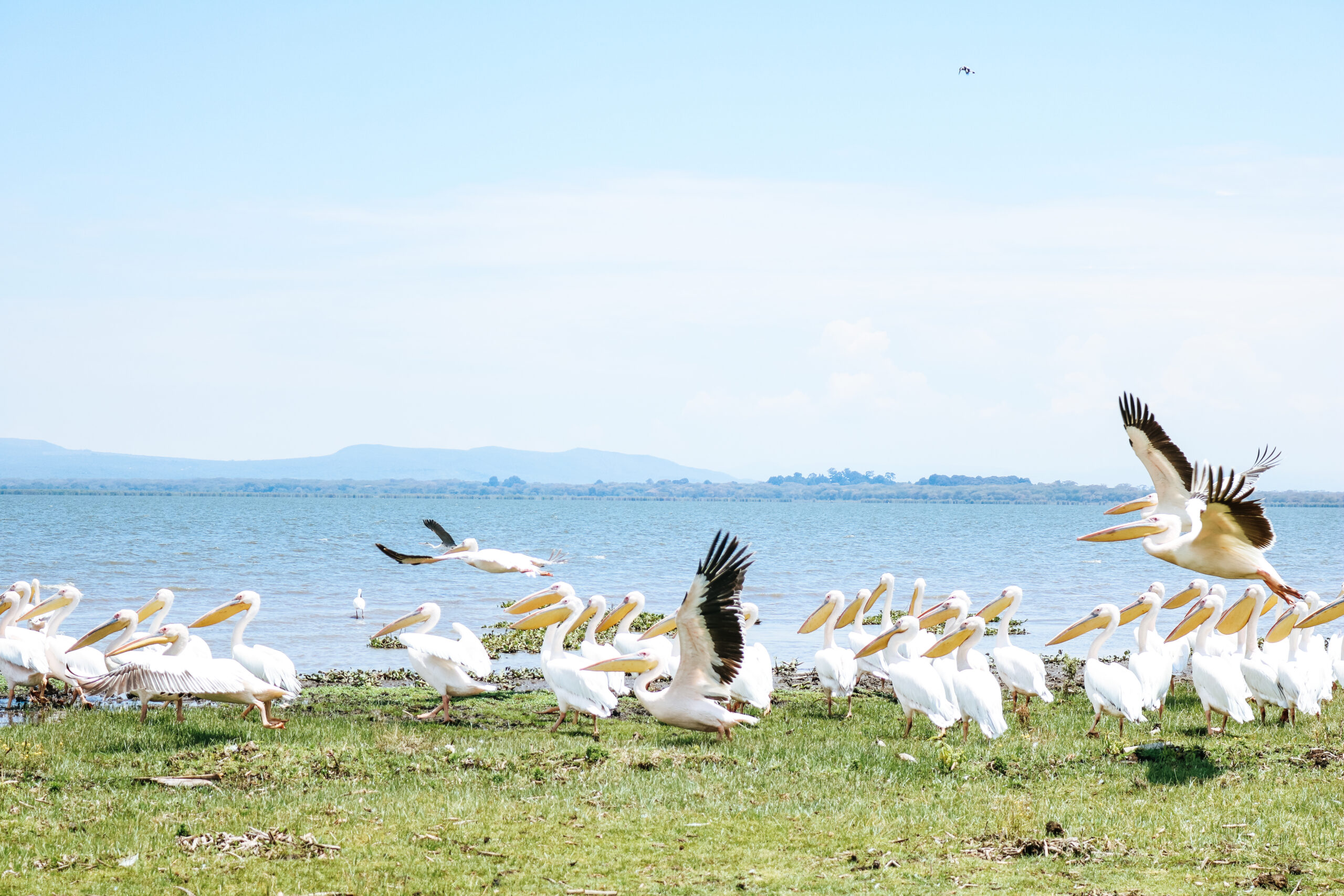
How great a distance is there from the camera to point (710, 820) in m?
7.86

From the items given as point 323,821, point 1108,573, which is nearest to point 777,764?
point 323,821

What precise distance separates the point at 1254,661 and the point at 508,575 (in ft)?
99.7

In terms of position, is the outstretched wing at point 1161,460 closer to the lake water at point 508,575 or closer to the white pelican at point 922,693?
the white pelican at point 922,693

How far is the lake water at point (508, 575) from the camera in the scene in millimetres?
25031

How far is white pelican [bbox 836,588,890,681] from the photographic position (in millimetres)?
13562

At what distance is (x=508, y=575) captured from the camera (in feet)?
132

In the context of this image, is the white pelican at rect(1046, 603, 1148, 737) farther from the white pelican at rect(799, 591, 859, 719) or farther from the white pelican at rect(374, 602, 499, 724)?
the white pelican at rect(374, 602, 499, 724)

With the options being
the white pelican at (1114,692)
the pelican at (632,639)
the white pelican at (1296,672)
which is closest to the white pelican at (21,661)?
the pelican at (632,639)

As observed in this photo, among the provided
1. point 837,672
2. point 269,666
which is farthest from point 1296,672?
point 269,666

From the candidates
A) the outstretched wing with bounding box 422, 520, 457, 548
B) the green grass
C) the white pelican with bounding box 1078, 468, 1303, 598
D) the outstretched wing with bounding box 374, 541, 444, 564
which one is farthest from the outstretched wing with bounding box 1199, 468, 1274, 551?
the outstretched wing with bounding box 422, 520, 457, 548

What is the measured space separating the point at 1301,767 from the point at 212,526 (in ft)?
234

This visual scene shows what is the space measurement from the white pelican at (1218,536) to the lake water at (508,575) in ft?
38.3

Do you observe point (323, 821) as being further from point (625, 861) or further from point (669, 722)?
point (669, 722)

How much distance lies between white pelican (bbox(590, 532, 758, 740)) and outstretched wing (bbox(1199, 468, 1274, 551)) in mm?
2960
